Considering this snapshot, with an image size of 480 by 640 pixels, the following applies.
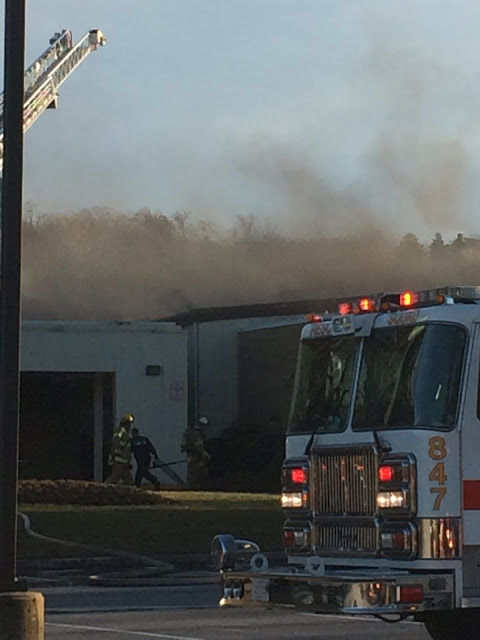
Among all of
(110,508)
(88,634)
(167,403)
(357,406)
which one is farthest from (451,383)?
(167,403)

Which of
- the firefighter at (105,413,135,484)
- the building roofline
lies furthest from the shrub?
the building roofline

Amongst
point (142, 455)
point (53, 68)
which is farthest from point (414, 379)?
point (53, 68)

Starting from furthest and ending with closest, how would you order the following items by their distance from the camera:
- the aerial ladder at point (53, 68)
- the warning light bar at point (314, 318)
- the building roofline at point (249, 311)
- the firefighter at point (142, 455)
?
the aerial ladder at point (53, 68) → the building roofline at point (249, 311) → the firefighter at point (142, 455) → the warning light bar at point (314, 318)

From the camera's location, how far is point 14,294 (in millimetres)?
10148

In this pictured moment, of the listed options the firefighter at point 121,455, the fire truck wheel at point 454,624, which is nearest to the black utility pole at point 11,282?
the fire truck wheel at point 454,624

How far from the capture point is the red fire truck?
400 inches

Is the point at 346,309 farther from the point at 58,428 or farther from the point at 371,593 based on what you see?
the point at 58,428

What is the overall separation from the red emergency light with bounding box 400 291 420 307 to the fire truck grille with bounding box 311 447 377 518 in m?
1.12

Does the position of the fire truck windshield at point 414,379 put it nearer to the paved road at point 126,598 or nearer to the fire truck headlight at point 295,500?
the fire truck headlight at point 295,500

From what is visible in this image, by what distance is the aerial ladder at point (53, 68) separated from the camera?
2187 inches

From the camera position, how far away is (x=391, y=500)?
10305 millimetres

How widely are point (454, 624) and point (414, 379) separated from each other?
221 centimetres

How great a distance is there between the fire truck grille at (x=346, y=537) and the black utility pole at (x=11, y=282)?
7.74ft

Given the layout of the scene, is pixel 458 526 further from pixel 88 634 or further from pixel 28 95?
pixel 28 95
